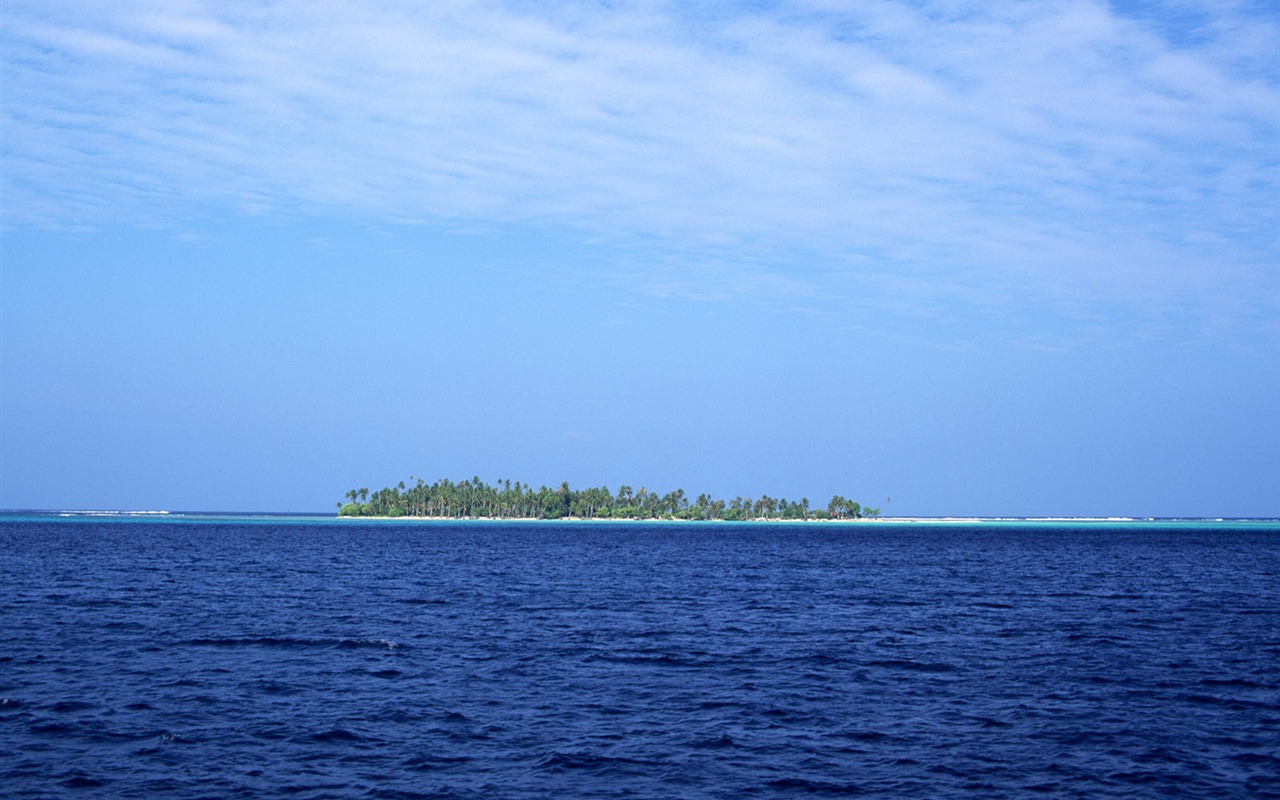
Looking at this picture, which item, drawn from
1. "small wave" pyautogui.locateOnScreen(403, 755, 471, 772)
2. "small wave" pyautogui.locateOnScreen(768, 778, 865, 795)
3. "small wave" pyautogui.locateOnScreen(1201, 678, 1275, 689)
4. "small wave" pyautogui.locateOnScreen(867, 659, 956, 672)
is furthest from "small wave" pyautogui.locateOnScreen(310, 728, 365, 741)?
"small wave" pyautogui.locateOnScreen(1201, 678, 1275, 689)

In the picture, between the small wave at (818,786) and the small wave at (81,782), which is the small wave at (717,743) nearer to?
the small wave at (818,786)

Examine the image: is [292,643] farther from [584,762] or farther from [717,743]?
[717,743]

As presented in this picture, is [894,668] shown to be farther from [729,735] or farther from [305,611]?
[305,611]

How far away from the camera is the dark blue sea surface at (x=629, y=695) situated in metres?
24.2

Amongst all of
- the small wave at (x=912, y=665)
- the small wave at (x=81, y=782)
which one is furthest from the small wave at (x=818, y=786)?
the small wave at (x=912, y=665)

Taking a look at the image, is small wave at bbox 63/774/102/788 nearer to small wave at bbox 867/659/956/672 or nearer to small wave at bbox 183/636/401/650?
small wave at bbox 183/636/401/650

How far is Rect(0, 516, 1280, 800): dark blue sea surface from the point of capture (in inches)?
952

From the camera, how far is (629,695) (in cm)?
3359

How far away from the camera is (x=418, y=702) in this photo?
3216 cm

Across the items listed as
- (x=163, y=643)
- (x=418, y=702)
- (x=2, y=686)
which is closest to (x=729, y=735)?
(x=418, y=702)

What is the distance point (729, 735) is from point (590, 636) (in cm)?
2033

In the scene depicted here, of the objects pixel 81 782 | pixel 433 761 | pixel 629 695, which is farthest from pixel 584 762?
pixel 81 782

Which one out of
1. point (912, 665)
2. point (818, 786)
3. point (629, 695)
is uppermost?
point (912, 665)

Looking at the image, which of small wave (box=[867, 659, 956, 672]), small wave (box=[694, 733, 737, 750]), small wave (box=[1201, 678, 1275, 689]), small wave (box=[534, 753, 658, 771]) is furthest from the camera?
small wave (box=[867, 659, 956, 672])
